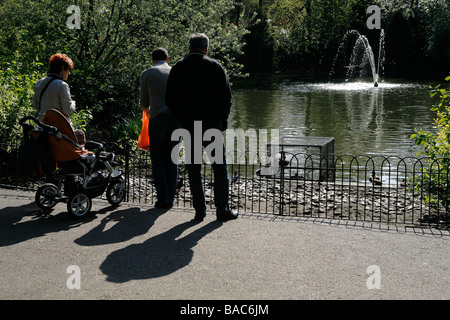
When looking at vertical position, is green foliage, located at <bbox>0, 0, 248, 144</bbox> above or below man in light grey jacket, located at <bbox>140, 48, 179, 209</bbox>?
above

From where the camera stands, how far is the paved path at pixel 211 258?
163 inches

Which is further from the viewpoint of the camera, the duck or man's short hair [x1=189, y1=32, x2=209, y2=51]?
the duck

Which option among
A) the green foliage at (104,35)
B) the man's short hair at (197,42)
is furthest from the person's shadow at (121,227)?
the green foliage at (104,35)

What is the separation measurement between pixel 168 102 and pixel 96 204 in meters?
1.88

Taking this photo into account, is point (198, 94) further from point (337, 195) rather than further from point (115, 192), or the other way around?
point (337, 195)

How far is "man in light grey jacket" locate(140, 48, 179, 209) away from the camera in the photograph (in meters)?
6.54

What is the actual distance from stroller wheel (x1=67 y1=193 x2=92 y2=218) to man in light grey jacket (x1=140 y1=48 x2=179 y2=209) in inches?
35.1

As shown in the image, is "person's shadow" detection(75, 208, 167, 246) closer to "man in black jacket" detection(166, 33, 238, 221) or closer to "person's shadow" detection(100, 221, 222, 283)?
"person's shadow" detection(100, 221, 222, 283)

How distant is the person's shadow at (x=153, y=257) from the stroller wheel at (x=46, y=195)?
1571mm

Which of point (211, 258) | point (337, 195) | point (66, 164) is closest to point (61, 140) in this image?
point (66, 164)

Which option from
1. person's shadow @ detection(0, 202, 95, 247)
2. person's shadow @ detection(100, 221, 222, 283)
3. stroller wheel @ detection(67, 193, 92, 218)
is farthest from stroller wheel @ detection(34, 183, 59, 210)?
person's shadow @ detection(100, 221, 222, 283)

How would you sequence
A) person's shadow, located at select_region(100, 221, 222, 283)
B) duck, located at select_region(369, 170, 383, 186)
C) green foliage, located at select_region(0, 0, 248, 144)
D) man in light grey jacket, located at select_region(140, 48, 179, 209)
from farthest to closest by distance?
green foliage, located at select_region(0, 0, 248, 144), duck, located at select_region(369, 170, 383, 186), man in light grey jacket, located at select_region(140, 48, 179, 209), person's shadow, located at select_region(100, 221, 222, 283)

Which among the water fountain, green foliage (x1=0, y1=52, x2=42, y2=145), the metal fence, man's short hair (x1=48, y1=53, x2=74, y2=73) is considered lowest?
the metal fence

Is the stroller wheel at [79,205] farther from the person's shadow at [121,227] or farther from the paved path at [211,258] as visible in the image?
the person's shadow at [121,227]
